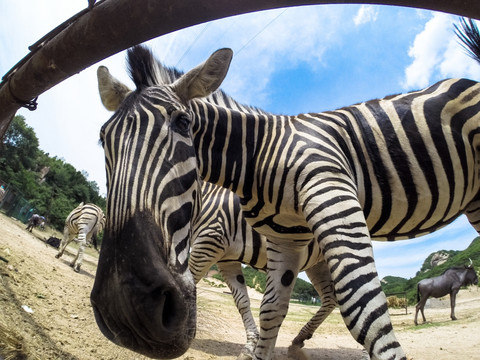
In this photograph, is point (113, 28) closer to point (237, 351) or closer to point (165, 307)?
point (165, 307)

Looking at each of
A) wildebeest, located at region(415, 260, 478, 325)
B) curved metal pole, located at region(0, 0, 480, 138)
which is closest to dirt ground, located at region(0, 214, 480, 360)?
curved metal pole, located at region(0, 0, 480, 138)

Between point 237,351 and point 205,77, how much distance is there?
502 centimetres

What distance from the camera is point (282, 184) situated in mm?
2660

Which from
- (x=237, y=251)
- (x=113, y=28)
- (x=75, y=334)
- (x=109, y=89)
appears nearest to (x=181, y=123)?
(x=109, y=89)

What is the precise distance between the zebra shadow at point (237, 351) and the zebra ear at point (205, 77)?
412 centimetres

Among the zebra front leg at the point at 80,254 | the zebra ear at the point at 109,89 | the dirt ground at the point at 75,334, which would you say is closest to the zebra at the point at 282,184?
the zebra ear at the point at 109,89

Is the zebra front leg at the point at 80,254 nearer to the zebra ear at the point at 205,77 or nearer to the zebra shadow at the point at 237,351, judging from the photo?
the zebra shadow at the point at 237,351

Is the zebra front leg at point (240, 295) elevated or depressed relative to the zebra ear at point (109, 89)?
depressed

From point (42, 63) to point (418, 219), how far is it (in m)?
4.97

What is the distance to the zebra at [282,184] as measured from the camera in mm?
1492

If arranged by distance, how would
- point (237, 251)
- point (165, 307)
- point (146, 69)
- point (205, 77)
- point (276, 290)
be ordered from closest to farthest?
point (165, 307), point (205, 77), point (146, 69), point (276, 290), point (237, 251)

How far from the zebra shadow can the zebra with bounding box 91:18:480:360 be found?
2.19m

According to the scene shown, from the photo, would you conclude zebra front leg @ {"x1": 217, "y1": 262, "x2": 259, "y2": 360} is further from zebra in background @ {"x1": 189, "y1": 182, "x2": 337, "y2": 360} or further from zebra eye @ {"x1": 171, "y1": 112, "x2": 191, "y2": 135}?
zebra eye @ {"x1": 171, "y1": 112, "x2": 191, "y2": 135}

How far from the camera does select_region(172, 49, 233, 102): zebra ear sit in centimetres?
234
